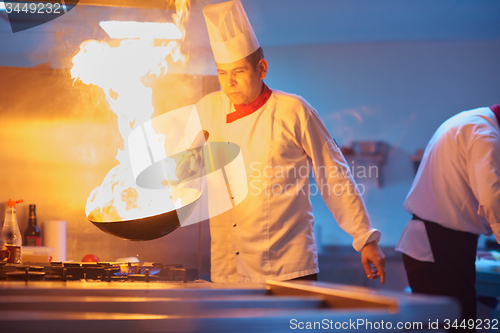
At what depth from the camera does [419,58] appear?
11.3 ft

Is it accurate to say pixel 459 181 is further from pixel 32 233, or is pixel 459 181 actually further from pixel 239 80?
pixel 32 233

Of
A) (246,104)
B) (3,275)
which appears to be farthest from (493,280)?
(3,275)

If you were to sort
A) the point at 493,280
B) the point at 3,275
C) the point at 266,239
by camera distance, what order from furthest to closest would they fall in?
the point at 493,280, the point at 266,239, the point at 3,275

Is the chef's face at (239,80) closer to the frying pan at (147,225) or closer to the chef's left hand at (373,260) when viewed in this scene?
the frying pan at (147,225)

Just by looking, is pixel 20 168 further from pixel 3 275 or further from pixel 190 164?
pixel 190 164

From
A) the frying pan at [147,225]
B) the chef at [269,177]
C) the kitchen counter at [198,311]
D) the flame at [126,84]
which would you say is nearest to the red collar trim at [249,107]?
the chef at [269,177]

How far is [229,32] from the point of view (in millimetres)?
1516

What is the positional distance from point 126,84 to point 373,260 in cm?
126

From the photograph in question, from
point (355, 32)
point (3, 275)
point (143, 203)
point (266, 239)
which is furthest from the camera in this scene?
point (355, 32)

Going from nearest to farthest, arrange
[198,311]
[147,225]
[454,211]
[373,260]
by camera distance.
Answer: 1. [198,311]
2. [147,225]
3. [373,260]
4. [454,211]

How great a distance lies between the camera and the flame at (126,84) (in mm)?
1462

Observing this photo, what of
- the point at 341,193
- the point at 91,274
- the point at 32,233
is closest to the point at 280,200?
the point at 341,193

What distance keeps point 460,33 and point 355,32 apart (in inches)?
36.0

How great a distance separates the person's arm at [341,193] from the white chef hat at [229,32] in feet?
1.15
